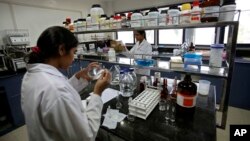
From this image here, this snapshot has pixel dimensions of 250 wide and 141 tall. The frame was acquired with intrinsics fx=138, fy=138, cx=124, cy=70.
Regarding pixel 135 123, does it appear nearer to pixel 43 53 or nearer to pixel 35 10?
pixel 43 53

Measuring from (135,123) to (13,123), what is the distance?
2273 mm

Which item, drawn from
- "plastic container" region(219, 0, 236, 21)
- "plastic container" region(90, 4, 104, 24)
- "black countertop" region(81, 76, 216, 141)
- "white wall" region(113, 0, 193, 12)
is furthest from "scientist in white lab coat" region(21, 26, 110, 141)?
"white wall" region(113, 0, 193, 12)

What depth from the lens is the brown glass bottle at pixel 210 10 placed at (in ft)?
2.68

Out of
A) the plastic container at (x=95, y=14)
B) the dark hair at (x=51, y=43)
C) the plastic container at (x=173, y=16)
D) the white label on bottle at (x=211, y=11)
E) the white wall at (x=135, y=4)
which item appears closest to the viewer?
the dark hair at (x=51, y=43)

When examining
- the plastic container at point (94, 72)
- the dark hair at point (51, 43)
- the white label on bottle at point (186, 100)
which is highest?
the dark hair at point (51, 43)

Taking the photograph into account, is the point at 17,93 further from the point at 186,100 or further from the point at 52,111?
the point at 186,100

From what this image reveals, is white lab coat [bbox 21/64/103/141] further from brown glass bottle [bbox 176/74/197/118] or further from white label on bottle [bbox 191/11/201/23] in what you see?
white label on bottle [bbox 191/11/201/23]

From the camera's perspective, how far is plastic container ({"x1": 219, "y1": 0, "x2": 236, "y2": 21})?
2.52ft

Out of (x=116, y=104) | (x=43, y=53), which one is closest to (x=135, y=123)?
(x=116, y=104)

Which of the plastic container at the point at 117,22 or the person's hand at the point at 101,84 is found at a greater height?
the plastic container at the point at 117,22

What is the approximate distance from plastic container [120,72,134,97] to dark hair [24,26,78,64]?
2.16ft

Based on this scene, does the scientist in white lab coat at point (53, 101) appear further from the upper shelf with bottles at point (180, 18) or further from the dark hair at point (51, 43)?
the upper shelf with bottles at point (180, 18)

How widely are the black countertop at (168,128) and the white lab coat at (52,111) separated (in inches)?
8.8

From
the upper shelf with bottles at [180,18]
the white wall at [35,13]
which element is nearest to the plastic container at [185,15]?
the upper shelf with bottles at [180,18]
